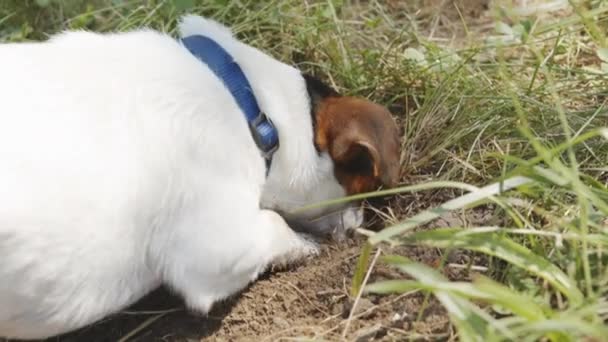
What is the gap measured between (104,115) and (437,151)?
1428 millimetres

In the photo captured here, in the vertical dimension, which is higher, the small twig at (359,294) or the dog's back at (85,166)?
the dog's back at (85,166)

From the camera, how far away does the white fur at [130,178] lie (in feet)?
8.12

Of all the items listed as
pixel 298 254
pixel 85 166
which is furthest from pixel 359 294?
pixel 85 166

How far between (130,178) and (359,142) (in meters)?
0.84

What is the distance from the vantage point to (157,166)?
2.64m

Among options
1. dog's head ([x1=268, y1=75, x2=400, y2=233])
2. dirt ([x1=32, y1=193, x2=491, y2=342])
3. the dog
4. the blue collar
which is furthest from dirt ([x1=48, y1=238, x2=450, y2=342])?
the blue collar

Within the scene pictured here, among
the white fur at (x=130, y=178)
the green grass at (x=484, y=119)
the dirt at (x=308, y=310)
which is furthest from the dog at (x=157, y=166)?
the green grass at (x=484, y=119)

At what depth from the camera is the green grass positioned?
227 cm

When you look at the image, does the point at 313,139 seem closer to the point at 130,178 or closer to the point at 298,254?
the point at 298,254

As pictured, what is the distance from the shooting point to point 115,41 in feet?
9.71

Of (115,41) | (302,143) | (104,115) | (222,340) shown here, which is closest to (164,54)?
(115,41)

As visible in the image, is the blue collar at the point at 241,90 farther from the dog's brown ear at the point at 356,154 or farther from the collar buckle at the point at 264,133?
the dog's brown ear at the point at 356,154

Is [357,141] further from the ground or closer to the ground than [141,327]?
further from the ground

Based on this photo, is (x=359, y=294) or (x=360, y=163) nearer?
(x=359, y=294)
